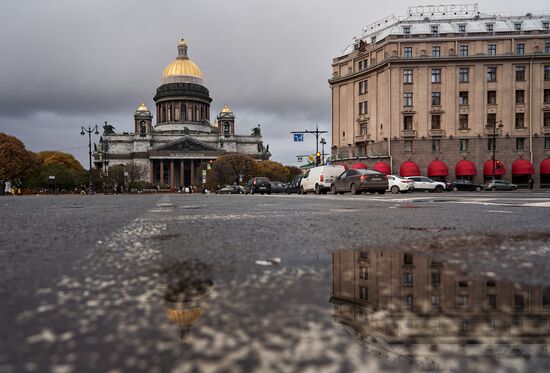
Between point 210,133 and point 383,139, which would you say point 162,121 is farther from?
point 383,139

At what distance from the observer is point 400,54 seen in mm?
46219

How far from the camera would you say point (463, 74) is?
45844mm

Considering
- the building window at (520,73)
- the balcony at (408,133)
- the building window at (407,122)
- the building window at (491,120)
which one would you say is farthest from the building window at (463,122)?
the building window at (520,73)

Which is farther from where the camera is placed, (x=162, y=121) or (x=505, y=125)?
(x=162, y=121)

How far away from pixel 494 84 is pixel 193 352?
51.3 metres

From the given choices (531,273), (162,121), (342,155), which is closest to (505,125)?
(342,155)

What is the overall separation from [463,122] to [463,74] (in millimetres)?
5111

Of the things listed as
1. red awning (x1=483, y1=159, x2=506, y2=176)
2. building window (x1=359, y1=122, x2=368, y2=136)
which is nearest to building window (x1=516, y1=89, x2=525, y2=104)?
red awning (x1=483, y1=159, x2=506, y2=176)

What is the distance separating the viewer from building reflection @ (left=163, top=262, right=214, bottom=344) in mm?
1201

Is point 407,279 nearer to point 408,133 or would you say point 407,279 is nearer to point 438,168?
point 438,168

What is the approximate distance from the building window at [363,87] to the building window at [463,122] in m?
10.7

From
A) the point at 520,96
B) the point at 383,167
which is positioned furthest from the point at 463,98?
the point at 383,167

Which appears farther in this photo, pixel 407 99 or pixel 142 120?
pixel 142 120

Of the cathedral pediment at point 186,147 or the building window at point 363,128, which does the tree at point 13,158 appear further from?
the building window at point 363,128
